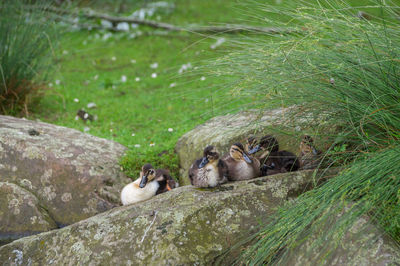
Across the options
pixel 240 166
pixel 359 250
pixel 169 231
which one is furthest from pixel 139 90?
pixel 359 250

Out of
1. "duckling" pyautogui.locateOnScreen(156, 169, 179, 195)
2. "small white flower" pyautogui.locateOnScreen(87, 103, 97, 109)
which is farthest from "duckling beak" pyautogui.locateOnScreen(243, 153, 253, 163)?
"small white flower" pyautogui.locateOnScreen(87, 103, 97, 109)

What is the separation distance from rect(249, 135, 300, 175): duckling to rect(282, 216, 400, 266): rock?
1.69 meters

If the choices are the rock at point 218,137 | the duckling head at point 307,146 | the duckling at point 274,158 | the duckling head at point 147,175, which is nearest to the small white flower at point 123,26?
the rock at point 218,137

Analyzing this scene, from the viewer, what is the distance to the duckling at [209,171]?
4.84m

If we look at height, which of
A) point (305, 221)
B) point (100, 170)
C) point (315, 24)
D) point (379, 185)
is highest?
point (315, 24)

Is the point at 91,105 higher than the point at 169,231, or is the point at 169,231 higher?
the point at 169,231

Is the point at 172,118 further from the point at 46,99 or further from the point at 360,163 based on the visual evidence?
the point at 360,163

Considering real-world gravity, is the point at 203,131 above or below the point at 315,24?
below

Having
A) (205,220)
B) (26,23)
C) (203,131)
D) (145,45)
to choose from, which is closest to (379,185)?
(205,220)

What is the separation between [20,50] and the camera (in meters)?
7.71

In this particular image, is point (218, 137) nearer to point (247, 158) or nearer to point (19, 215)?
point (247, 158)

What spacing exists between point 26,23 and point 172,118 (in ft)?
8.98

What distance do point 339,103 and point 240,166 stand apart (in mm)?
1395

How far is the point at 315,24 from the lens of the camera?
4230 millimetres
